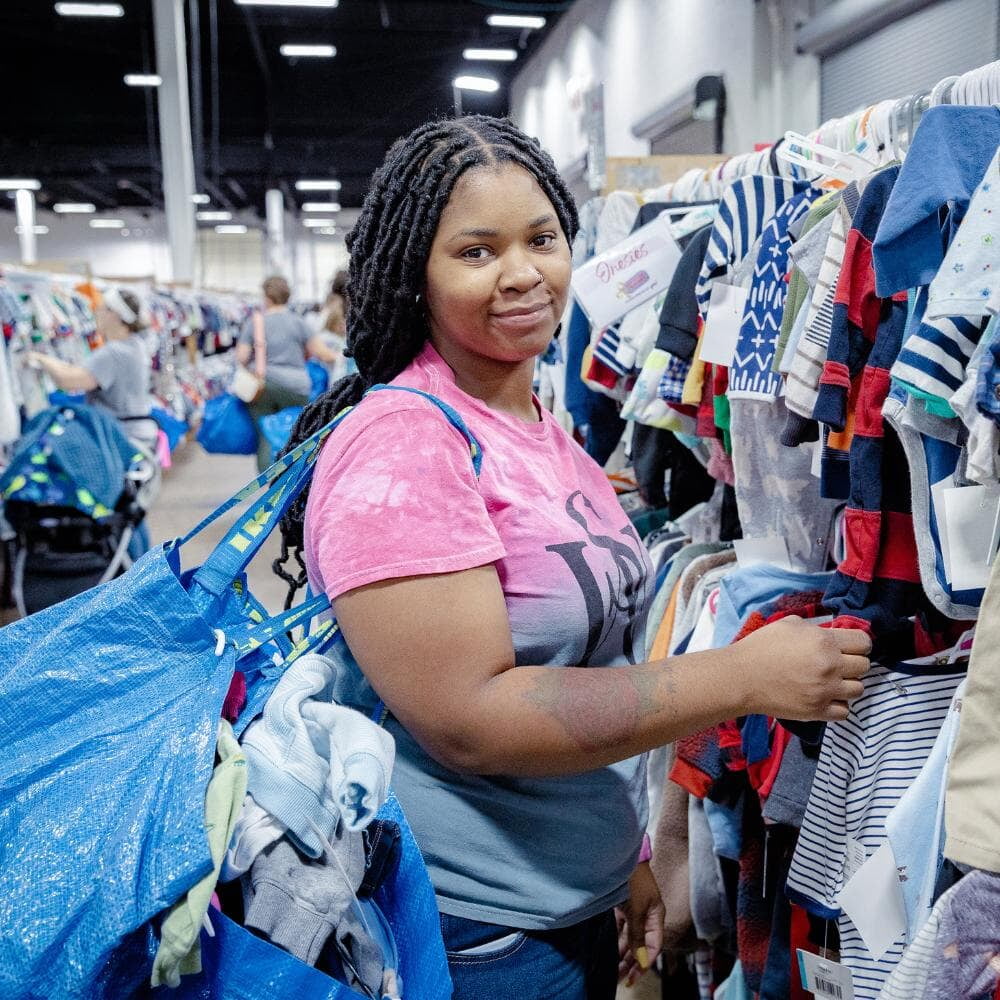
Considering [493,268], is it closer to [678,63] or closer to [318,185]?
[678,63]

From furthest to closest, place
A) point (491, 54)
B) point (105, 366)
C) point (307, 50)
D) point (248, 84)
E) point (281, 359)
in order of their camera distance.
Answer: point (248, 84) < point (491, 54) < point (307, 50) < point (281, 359) < point (105, 366)

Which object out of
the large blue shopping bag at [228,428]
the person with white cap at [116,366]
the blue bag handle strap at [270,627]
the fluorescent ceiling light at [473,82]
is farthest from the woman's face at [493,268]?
the large blue shopping bag at [228,428]

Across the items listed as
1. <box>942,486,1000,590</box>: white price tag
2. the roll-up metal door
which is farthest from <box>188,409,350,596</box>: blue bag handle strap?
the roll-up metal door

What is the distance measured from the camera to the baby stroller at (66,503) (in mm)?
4453

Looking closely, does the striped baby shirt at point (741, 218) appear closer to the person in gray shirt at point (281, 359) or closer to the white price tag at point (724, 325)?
the white price tag at point (724, 325)

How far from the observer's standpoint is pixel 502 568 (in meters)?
1.13

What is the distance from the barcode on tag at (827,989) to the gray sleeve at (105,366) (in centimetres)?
452

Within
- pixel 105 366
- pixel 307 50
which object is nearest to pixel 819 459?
pixel 105 366

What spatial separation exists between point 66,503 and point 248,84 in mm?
16504

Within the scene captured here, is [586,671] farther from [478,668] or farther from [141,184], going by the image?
[141,184]

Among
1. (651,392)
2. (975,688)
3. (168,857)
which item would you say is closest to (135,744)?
(168,857)

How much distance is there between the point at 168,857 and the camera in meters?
0.88

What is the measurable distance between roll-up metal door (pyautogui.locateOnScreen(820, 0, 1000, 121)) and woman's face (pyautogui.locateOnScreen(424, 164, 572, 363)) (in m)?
4.89

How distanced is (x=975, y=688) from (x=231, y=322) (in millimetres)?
14767
